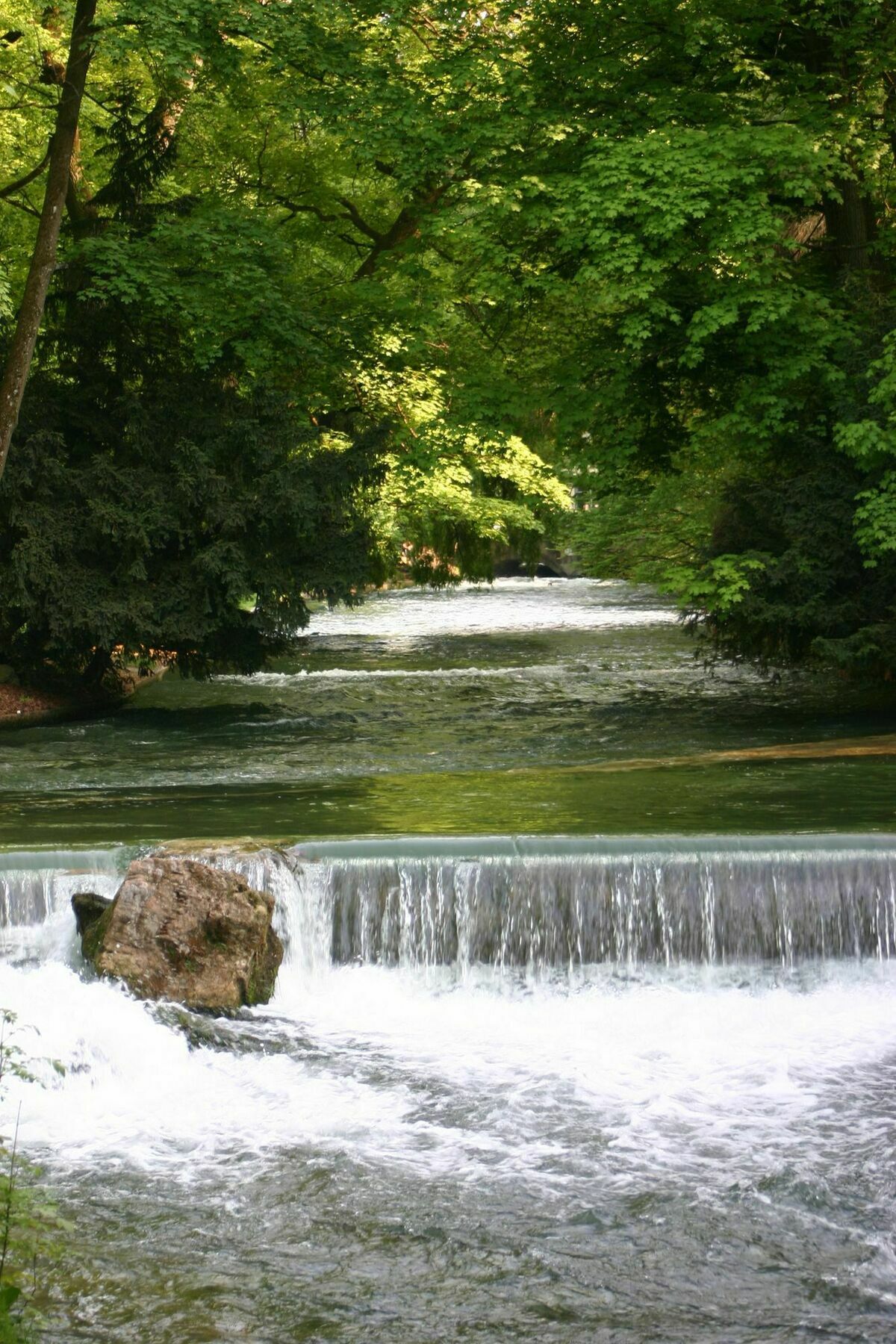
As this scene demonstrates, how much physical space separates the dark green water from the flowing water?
102mm

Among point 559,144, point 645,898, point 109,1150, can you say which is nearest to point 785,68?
point 559,144

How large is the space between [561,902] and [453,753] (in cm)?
677

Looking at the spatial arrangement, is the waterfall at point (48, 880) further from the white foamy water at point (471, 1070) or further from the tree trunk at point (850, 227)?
the tree trunk at point (850, 227)

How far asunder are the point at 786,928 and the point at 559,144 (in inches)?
470

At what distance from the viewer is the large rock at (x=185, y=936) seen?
1013 centimetres

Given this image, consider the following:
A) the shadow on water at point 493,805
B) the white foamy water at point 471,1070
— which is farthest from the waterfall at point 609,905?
the shadow on water at point 493,805

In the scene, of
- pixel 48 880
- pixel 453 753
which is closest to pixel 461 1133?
pixel 48 880

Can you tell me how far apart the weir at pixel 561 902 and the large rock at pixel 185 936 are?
0.67 m

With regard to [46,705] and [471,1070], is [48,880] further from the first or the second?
[46,705]

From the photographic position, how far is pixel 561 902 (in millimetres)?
11211

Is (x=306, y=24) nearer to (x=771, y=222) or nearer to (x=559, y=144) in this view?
(x=559, y=144)

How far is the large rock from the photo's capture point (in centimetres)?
1013

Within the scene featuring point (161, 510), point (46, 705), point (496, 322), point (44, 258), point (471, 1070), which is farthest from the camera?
point (496, 322)

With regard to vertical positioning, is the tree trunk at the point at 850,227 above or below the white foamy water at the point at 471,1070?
above
